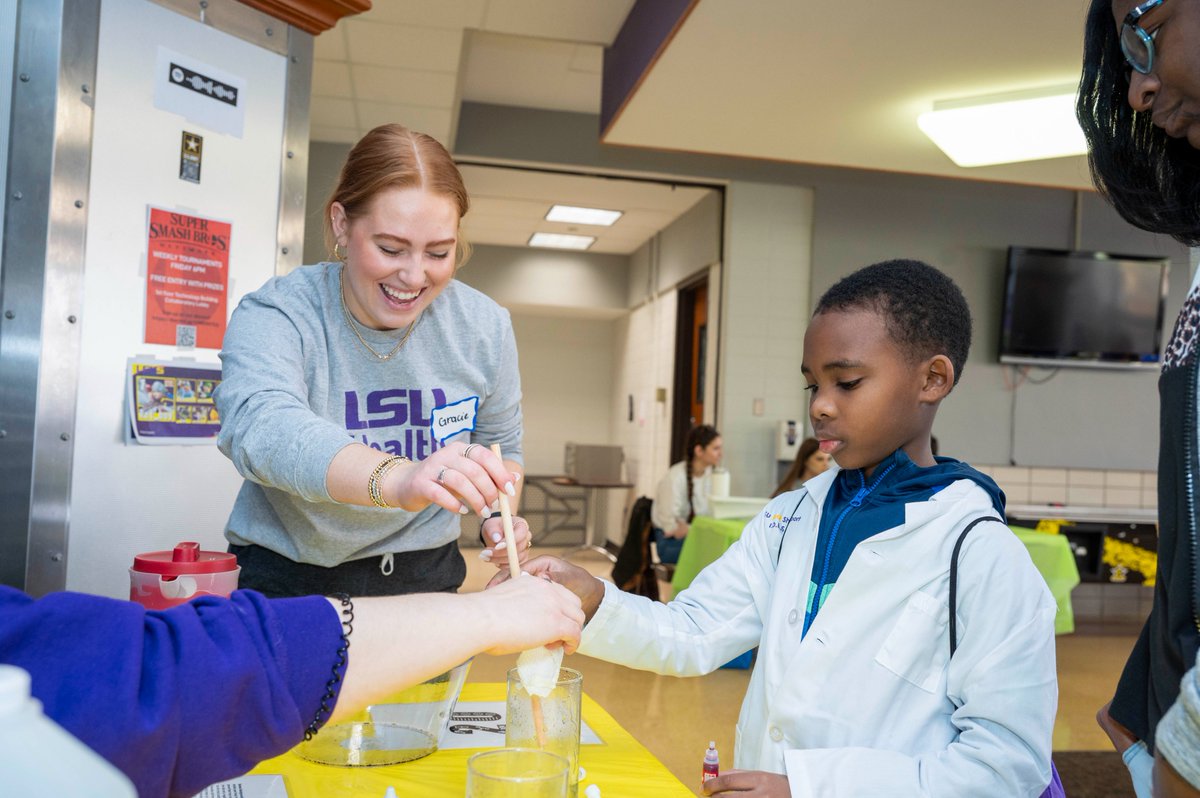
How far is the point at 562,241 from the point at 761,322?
10.8 feet

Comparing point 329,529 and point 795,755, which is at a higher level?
point 329,529

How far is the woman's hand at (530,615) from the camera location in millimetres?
823

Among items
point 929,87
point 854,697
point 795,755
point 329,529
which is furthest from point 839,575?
point 929,87

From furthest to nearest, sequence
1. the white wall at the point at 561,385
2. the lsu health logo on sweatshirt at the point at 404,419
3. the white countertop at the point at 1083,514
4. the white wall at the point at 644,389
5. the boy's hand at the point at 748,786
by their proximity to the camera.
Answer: the white wall at the point at 561,385, the white wall at the point at 644,389, the white countertop at the point at 1083,514, the lsu health logo on sweatshirt at the point at 404,419, the boy's hand at the point at 748,786

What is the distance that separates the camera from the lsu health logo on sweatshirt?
1422 mm

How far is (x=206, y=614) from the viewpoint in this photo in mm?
667

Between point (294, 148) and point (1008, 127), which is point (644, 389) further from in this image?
point (294, 148)

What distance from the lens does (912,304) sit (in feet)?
4.02

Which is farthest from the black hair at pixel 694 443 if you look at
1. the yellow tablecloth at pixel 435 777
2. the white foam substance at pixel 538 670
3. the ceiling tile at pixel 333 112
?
the white foam substance at pixel 538 670

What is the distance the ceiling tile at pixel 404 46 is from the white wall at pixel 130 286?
8.61 feet

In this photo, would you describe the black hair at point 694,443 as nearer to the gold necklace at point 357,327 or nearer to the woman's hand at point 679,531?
the woman's hand at point 679,531

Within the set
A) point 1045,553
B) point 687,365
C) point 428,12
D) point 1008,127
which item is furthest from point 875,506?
point 687,365

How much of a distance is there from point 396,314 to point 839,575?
2.41 feet

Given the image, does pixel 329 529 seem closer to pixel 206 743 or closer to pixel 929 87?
pixel 206 743
